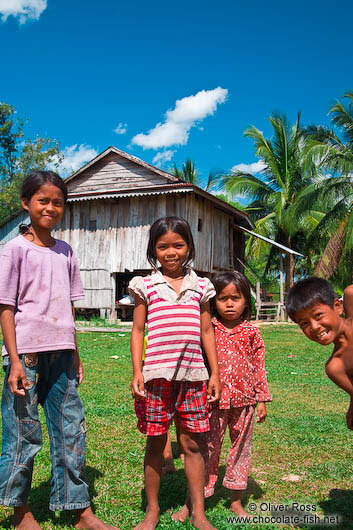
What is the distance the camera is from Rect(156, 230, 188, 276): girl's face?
2906mm

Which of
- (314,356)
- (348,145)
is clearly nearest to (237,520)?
(314,356)

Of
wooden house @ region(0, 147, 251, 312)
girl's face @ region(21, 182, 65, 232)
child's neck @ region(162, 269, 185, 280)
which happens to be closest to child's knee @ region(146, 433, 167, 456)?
child's neck @ region(162, 269, 185, 280)

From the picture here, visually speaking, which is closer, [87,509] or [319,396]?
[87,509]

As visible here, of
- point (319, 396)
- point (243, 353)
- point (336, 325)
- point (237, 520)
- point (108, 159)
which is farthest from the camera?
point (108, 159)

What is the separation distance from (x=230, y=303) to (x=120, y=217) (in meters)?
16.8

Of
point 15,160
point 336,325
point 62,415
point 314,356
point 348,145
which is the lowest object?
point 314,356

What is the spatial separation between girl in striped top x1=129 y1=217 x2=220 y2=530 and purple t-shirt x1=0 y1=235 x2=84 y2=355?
1.32 feet

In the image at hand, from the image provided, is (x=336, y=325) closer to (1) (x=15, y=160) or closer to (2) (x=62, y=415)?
(2) (x=62, y=415)

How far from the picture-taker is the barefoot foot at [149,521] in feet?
8.71

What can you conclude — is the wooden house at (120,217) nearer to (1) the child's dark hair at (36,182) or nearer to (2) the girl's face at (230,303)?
(2) the girl's face at (230,303)

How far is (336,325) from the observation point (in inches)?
104

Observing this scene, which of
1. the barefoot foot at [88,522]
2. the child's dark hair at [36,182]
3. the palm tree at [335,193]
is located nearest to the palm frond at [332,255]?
the palm tree at [335,193]

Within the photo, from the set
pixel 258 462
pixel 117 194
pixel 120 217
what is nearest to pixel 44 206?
pixel 258 462

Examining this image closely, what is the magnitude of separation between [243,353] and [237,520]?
Answer: 970mm
